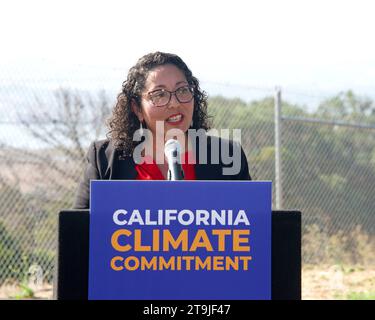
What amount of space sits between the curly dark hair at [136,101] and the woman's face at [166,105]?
0.12 feet

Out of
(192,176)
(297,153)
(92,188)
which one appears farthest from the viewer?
(297,153)

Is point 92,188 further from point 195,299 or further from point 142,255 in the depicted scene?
point 195,299

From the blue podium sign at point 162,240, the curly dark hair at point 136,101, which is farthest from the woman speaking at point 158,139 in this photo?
the blue podium sign at point 162,240

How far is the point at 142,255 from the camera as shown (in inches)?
130

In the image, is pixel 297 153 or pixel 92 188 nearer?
pixel 92 188

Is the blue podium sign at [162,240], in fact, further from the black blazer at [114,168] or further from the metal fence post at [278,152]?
the metal fence post at [278,152]

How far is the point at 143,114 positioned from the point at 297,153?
8.05m

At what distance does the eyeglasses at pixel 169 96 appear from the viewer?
414 centimetres

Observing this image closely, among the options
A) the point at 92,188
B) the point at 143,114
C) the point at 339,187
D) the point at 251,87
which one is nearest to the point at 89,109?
the point at 251,87

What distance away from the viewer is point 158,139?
4.16 m

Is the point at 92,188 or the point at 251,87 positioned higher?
the point at 251,87

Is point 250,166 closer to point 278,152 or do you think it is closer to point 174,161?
point 278,152

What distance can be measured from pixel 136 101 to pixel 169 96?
38cm

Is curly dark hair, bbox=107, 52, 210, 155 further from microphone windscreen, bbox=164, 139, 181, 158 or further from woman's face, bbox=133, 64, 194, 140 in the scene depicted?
microphone windscreen, bbox=164, 139, 181, 158
